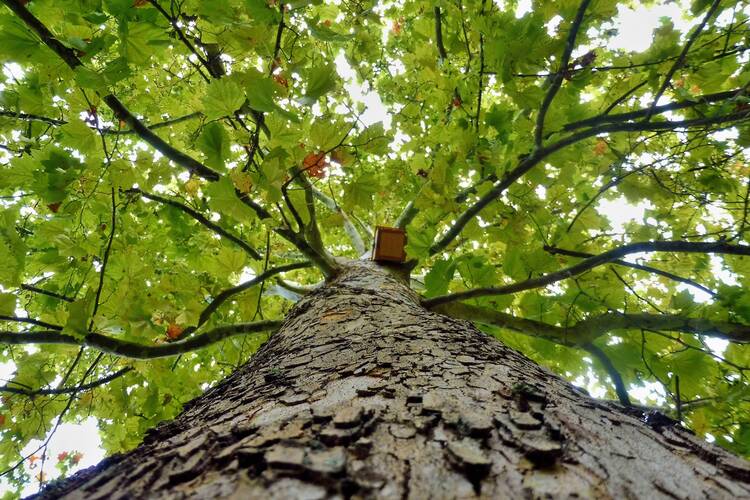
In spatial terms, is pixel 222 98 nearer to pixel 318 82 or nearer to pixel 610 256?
pixel 318 82

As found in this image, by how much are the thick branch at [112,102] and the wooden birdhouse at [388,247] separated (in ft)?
3.34

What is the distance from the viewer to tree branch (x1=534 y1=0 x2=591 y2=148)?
1.16 m

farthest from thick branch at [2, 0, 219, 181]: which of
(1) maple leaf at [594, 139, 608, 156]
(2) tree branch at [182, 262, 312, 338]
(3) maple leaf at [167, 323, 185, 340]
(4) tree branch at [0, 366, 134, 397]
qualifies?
(1) maple leaf at [594, 139, 608, 156]

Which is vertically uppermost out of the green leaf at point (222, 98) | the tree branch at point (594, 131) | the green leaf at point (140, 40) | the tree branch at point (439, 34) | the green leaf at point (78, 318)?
the tree branch at point (439, 34)

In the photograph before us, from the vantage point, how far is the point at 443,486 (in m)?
0.38

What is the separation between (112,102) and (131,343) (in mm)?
905

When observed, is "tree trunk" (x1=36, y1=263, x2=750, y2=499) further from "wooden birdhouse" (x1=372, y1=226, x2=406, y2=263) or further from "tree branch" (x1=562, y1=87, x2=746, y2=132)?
"wooden birdhouse" (x1=372, y1=226, x2=406, y2=263)

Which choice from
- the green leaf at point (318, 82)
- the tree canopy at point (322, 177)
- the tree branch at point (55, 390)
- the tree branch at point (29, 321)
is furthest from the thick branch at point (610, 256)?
the tree branch at point (55, 390)

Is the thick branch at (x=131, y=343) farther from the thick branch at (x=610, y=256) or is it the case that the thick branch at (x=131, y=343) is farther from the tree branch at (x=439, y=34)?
the tree branch at (x=439, y=34)

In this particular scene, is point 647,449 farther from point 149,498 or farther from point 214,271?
point 214,271

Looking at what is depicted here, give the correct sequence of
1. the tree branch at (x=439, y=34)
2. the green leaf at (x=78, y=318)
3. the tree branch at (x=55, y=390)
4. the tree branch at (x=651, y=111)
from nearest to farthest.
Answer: the green leaf at (x=78, y=318) → the tree branch at (x=651, y=111) → the tree branch at (x=55, y=390) → the tree branch at (x=439, y=34)

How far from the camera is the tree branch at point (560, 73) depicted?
1162 mm

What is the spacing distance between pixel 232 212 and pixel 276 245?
235cm

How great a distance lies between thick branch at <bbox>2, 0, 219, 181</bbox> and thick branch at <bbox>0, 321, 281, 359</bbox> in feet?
2.32
